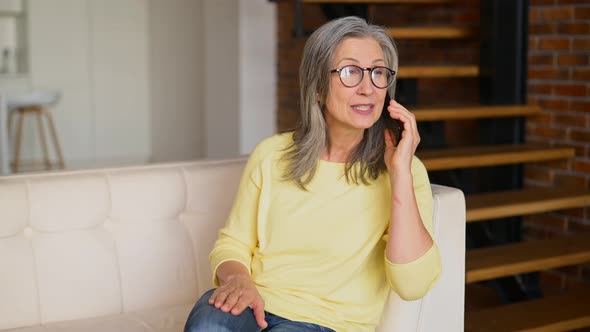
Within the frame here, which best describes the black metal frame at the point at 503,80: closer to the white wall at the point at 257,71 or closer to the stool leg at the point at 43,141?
the white wall at the point at 257,71

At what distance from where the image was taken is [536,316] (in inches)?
137

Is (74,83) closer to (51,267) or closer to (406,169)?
(51,267)

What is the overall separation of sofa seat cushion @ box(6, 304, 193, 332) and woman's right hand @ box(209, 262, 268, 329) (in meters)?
0.46

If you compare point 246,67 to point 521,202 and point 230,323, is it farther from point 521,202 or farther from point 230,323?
point 230,323

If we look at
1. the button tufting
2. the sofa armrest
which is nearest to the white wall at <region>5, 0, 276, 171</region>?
the button tufting

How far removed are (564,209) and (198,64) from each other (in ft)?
14.9

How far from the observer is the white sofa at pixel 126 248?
96.7 inches

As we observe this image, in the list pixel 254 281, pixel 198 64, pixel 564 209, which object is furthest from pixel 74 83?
pixel 254 281

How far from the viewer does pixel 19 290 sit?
252cm

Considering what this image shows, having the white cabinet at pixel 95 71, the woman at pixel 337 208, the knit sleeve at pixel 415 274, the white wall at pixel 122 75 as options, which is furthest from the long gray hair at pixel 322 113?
the white cabinet at pixel 95 71

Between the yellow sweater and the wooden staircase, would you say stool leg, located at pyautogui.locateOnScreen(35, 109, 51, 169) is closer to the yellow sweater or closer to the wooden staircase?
the wooden staircase

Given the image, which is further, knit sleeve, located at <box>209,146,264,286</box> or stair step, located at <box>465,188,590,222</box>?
stair step, located at <box>465,188,590,222</box>

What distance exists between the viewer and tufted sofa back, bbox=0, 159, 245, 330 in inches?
100

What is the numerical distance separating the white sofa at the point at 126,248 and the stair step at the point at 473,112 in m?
1.26
